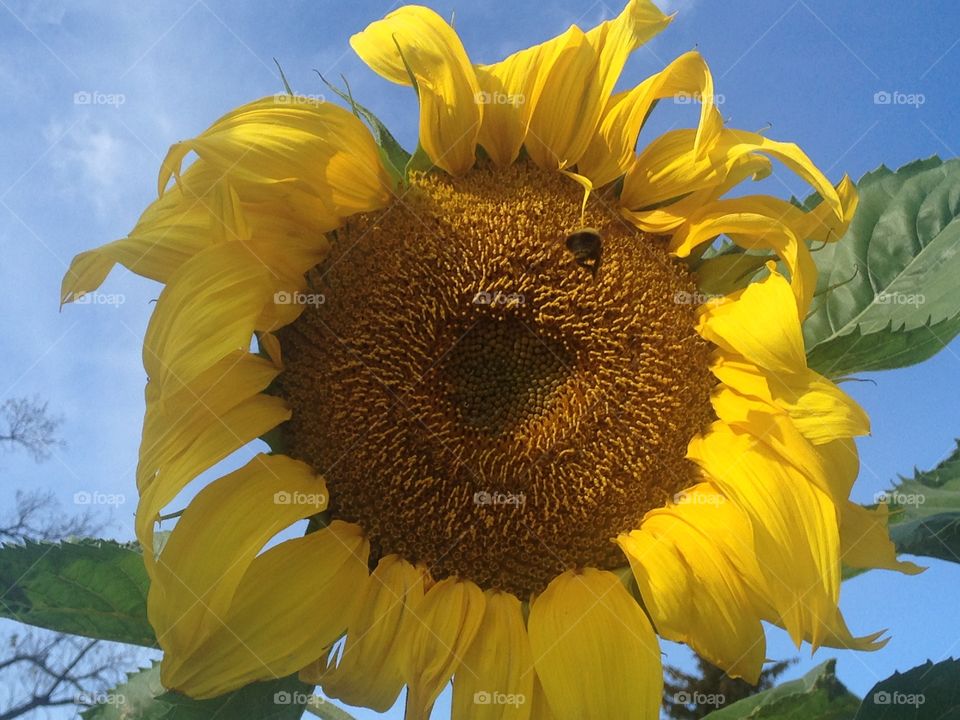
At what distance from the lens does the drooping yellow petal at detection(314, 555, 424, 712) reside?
2.25m

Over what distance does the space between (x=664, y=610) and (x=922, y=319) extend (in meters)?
1.22

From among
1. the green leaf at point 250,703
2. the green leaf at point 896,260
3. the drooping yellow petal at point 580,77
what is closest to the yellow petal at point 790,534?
the green leaf at point 896,260

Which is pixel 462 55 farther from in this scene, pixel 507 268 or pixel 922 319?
pixel 922 319

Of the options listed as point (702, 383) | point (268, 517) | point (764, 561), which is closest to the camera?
point (764, 561)

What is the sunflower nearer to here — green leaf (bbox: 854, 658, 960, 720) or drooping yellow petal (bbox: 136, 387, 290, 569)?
drooping yellow petal (bbox: 136, 387, 290, 569)

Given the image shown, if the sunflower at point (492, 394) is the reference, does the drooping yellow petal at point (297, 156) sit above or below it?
above

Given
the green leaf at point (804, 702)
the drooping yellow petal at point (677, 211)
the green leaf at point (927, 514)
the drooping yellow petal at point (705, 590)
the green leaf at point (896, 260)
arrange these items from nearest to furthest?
the green leaf at point (804, 702) < the drooping yellow petal at point (705, 590) < the green leaf at point (927, 514) < the drooping yellow petal at point (677, 211) < the green leaf at point (896, 260)

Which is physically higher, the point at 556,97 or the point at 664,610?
the point at 556,97

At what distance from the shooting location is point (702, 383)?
2520mm

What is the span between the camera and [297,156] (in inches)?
93.4

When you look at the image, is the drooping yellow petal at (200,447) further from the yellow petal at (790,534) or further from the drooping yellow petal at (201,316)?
the yellow petal at (790,534)

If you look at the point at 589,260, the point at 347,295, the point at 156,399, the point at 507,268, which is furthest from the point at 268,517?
the point at 589,260

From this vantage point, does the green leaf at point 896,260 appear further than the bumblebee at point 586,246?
Yes

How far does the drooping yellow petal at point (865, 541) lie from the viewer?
2.24 metres
